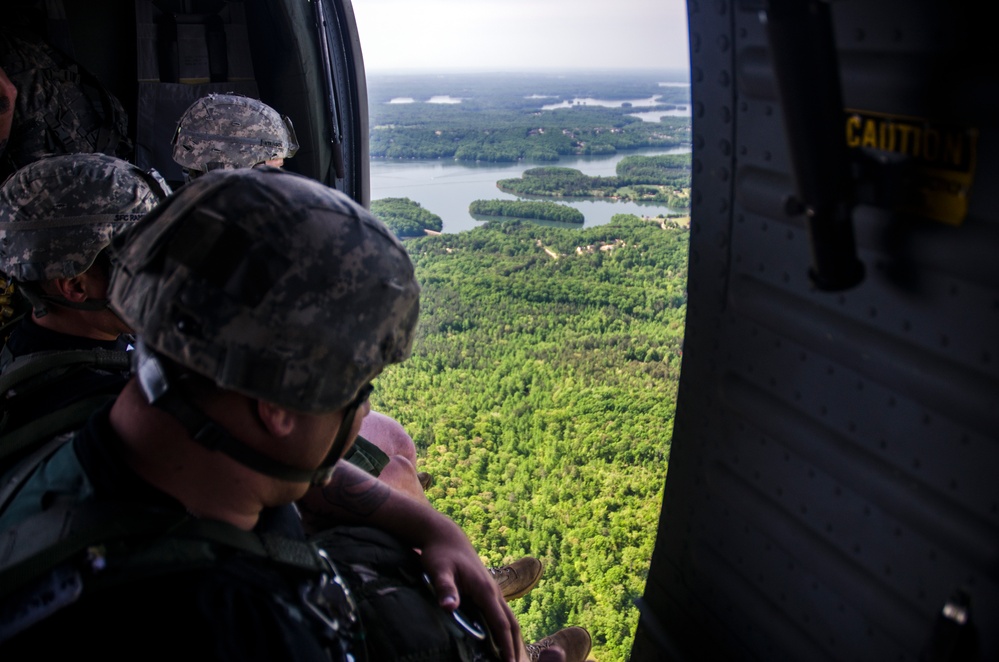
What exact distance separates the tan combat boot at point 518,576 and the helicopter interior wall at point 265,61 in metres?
2.75

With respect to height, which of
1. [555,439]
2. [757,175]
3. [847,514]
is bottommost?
[555,439]

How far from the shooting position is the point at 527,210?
11.2 m

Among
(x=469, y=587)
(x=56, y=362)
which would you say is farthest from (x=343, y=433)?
(x=56, y=362)

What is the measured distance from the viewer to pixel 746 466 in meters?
1.65

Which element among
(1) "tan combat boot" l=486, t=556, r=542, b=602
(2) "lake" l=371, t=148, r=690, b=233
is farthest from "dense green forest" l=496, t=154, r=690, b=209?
(1) "tan combat boot" l=486, t=556, r=542, b=602

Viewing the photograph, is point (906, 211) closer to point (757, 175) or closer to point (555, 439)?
point (757, 175)

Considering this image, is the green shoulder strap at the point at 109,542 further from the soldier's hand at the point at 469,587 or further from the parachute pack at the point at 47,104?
the parachute pack at the point at 47,104

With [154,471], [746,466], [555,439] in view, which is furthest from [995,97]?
[555,439]

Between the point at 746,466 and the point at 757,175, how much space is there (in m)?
0.59

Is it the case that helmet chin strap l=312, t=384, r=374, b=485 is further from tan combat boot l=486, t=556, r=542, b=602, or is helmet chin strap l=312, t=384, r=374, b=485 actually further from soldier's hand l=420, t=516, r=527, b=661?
tan combat boot l=486, t=556, r=542, b=602

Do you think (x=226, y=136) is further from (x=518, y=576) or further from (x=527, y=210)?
(x=527, y=210)

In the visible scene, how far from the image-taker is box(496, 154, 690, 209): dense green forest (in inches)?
307

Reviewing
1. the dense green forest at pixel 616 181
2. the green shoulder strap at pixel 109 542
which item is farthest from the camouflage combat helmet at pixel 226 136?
the dense green forest at pixel 616 181

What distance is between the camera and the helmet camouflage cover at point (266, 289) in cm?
123
